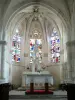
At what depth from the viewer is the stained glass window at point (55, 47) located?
25439mm

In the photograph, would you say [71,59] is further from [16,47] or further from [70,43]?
[16,47]

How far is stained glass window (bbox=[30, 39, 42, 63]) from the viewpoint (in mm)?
25141

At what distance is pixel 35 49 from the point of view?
2511 centimetres

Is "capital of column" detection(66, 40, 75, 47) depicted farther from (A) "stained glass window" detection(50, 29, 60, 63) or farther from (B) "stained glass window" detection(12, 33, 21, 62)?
Answer: (B) "stained glass window" detection(12, 33, 21, 62)

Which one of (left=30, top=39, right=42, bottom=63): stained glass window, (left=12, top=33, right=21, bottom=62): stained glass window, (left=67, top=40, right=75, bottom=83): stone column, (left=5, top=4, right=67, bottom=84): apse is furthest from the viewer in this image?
(left=12, top=33, right=21, bottom=62): stained glass window

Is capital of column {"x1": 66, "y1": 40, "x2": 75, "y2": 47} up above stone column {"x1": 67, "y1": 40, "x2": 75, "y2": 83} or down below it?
above

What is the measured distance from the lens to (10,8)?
20.7m

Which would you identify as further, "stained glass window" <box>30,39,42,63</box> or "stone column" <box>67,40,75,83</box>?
"stained glass window" <box>30,39,42,63</box>

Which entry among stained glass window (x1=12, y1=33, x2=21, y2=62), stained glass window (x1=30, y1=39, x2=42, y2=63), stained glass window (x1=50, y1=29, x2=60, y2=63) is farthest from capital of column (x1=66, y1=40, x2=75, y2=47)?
stained glass window (x1=12, y1=33, x2=21, y2=62)

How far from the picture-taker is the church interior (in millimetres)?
20375

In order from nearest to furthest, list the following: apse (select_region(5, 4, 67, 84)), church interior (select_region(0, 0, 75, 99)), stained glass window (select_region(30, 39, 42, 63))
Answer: church interior (select_region(0, 0, 75, 99)) → apse (select_region(5, 4, 67, 84)) → stained glass window (select_region(30, 39, 42, 63))

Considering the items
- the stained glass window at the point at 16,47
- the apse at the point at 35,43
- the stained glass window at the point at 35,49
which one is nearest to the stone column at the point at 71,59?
the apse at the point at 35,43

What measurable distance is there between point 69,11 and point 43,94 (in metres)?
8.96

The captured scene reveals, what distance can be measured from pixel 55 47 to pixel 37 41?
2.51 metres
